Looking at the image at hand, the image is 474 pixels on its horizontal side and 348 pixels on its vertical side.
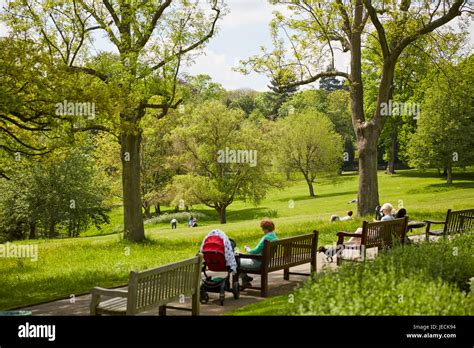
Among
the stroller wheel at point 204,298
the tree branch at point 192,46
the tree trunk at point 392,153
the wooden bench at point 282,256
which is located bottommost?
the stroller wheel at point 204,298

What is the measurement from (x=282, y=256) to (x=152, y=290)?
400 cm

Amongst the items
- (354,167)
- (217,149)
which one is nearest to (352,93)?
(217,149)

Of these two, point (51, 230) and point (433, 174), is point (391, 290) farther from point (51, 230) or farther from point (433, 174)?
point (433, 174)

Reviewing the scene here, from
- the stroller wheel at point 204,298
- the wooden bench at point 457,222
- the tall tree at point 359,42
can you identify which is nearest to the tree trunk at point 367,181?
the tall tree at point 359,42

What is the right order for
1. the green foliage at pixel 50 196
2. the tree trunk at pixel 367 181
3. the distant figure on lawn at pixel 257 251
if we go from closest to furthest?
1. the distant figure on lawn at pixel 257 251
2. the tree trunk at pixel 367 181
3. the green foliage at pixel 50 196

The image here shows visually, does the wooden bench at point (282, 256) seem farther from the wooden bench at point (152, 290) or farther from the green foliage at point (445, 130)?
the green foliage at point (445, 130)

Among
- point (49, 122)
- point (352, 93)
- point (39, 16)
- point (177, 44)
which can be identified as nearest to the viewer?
point (49, 122)

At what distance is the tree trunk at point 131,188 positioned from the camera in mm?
20328

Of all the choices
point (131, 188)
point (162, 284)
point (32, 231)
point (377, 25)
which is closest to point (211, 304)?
point (162, 284)

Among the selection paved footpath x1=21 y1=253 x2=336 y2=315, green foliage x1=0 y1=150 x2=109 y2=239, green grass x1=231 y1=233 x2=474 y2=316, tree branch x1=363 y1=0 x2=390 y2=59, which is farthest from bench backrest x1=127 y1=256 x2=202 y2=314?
green foliage x1=0 y1=150 x2=109 y2=239

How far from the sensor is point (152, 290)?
7863 mm
